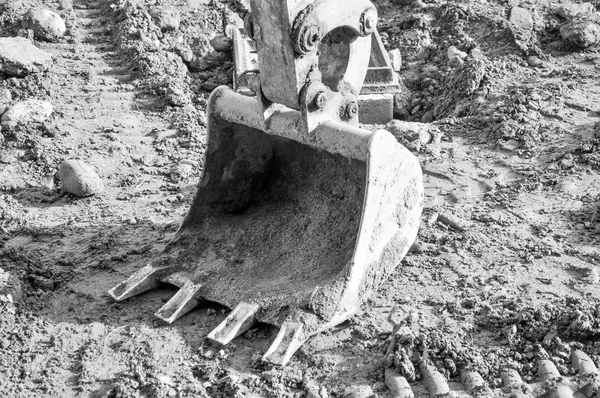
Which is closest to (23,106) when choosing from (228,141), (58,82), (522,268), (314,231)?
(58,82)

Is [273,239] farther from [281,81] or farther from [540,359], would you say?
[540,359]

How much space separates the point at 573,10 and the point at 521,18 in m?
0.51

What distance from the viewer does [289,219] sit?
4.72 metres

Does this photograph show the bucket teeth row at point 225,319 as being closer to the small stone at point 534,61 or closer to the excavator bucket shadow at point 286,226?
the excavator bucket shadow at point 286,226

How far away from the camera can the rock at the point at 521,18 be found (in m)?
7.64

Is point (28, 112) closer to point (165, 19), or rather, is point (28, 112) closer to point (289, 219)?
point (165, 19)

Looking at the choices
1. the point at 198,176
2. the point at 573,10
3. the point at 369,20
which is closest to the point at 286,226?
the point at 369,20

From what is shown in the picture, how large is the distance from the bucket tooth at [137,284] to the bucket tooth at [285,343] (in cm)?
86

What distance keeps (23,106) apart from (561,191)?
12.8 ft

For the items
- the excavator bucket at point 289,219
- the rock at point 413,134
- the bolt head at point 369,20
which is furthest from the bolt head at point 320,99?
the rock at point 413,134

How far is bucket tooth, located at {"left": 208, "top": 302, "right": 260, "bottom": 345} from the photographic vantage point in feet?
13.2

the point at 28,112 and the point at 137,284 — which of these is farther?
the point at 28,112

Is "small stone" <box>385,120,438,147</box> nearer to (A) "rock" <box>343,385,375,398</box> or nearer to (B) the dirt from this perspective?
(B) the dirt

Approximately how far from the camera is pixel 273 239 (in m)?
4.64
